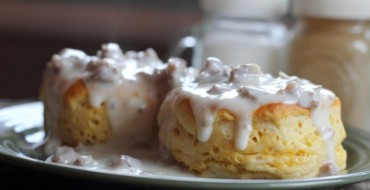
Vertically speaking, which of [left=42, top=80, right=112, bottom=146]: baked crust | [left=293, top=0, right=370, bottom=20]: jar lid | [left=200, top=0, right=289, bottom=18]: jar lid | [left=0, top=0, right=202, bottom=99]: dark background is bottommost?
[left=42, top=80, right=112, bottom=146]: baked crust

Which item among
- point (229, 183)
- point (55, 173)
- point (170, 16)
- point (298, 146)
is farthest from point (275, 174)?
point (170, 16)

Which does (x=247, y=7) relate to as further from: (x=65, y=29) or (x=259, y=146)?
(x=65, y=29)

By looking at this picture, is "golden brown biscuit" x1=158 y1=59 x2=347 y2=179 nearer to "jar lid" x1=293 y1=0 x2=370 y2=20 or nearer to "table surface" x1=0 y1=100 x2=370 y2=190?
"table surface" x1=0 y1=100 x2=370 y2=190

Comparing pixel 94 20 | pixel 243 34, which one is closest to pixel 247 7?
pixel 243 34

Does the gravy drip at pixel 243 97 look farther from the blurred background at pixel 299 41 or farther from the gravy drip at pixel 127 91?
the blurred background at pixel 299 41

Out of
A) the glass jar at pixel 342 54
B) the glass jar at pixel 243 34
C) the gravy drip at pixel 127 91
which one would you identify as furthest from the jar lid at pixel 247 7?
the gravy drip at pixel 127 91

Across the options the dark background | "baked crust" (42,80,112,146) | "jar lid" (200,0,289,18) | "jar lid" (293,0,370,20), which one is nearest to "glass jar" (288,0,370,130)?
"jar lid" (293,0,370,20)

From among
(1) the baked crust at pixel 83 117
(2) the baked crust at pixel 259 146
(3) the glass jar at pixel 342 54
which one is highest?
(3) the glass jar at pixel 342 54
